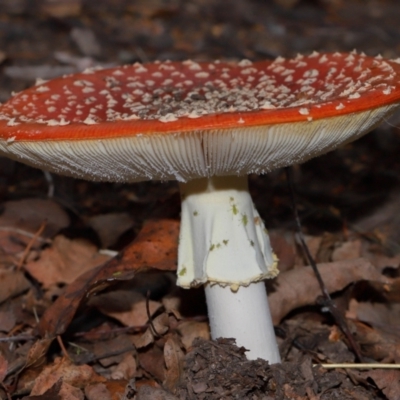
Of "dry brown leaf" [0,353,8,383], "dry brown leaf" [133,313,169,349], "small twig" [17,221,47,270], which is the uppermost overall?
"dry brown leaf" [0,353,8,383]

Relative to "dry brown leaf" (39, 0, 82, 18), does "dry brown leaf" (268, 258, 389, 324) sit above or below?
above

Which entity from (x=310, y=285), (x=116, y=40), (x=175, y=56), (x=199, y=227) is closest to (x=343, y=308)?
(x=310, y=285)

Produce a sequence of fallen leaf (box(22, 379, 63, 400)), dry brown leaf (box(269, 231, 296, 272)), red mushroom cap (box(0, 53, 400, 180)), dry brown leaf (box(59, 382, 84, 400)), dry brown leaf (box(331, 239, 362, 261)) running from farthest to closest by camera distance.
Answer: dry brown leaf (box(331, 239, 362, 261)) → dry brown leaf (box(269, 231, 296, 272)) → dry brown leaf (box(59, 382, 84, 400)) → fallen leaf (box(22, 379, 63, 400)) → red mushroom cap (box(0, 53, 400, 180))

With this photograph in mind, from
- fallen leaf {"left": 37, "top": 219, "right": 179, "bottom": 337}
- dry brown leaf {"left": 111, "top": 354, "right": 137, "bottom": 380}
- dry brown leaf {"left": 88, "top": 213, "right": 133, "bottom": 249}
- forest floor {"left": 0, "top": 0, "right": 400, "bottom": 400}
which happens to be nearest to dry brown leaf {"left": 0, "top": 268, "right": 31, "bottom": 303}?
forest floor {"left": 0, "top": 0, "right": 400, "bottom": 400}

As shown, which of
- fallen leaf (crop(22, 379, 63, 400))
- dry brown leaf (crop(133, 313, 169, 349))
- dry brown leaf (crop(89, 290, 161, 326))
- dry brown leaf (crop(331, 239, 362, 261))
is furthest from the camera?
dry brown leaf (crop(331, 239, 362, 261))

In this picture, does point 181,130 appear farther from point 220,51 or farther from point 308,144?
point 220,51

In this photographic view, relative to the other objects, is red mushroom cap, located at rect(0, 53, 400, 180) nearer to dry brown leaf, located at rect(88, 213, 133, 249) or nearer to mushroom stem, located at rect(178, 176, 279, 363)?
mushroom stem, located at rect(178, 176, 279, 363)

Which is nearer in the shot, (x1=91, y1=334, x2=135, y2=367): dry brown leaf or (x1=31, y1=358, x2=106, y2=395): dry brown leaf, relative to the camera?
(x1=31, y1=358, x2=106, y2=395): dry brown leaf
